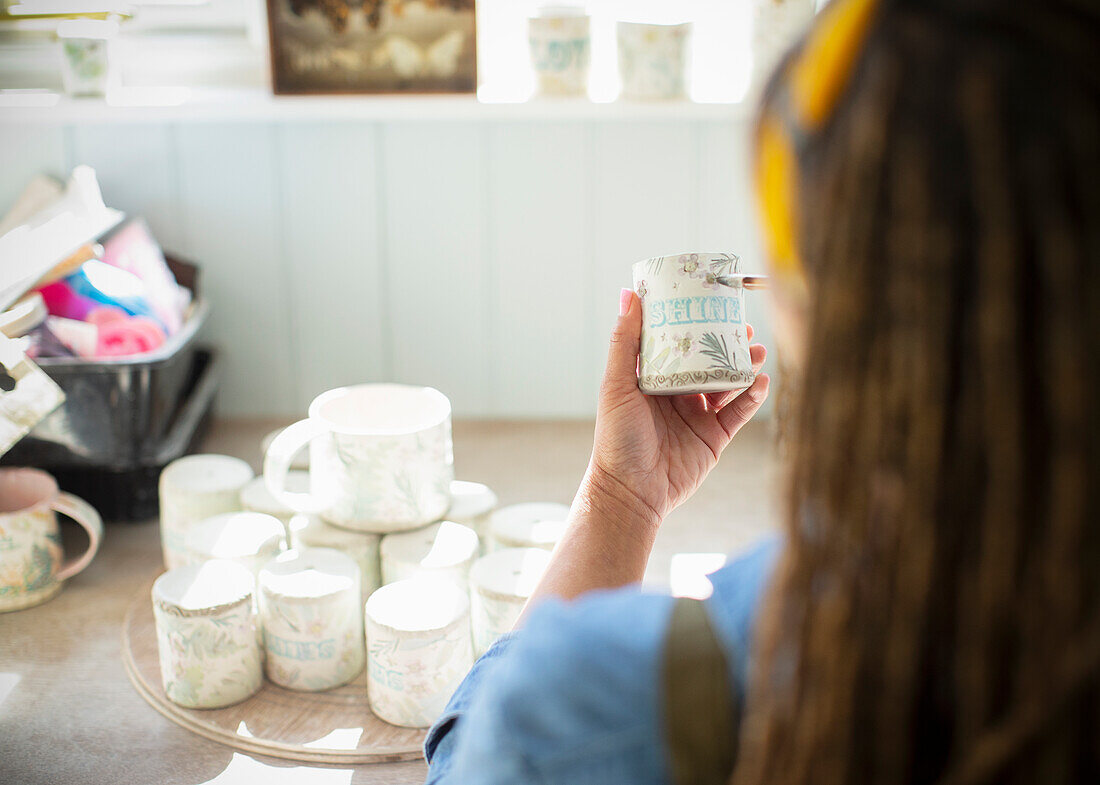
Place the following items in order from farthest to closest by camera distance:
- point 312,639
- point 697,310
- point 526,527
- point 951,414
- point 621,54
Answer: point 621,54 < point 526,527 < point 312,639 < point 697,310 < point 951,414

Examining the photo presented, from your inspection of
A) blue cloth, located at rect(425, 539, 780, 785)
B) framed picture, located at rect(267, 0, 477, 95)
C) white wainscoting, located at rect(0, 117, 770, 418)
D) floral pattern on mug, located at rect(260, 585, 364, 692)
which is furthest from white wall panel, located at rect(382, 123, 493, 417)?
blue cloth, located at rect(425, 539, 780, 785)

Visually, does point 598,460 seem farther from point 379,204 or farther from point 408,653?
point 379,204

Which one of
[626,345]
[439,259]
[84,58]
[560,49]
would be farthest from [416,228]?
[626,345]

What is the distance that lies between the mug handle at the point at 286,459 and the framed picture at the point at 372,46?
474 millimetres

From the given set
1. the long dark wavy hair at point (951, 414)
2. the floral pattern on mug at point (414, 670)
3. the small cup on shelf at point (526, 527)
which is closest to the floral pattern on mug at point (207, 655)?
the floral pattern on mug at point (414, 670)

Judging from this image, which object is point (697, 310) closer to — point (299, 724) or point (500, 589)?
point (500, 589)

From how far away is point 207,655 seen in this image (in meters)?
0.70

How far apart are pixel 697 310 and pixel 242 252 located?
0.85 meters

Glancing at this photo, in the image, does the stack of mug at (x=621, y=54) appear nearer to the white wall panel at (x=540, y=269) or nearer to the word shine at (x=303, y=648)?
the white wall panel at (x=540, y=269)

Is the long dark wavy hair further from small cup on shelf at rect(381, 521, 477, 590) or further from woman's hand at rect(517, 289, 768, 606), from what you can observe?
small cup on shelf at rect(381, 521, 477, 590)

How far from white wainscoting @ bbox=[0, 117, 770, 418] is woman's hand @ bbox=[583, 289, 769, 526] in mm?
545

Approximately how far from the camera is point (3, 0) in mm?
1227

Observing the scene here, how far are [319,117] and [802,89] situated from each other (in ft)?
3.18

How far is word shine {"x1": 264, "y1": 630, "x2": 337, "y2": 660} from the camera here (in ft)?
2.38
